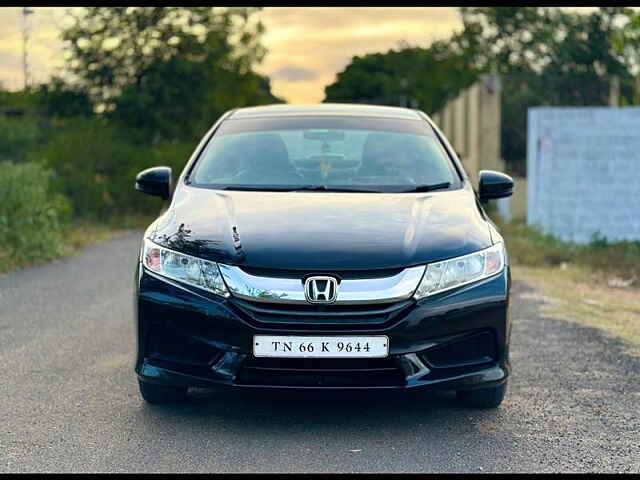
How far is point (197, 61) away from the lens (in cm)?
2566

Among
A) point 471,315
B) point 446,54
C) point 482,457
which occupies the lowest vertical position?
point 446,54

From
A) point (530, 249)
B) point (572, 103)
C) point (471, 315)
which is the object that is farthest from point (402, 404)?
point (572, 103)

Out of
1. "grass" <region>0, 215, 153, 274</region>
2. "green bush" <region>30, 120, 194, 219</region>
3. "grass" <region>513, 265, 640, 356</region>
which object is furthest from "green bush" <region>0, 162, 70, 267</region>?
"green bush" <region>30, 120, 194, 219</region>

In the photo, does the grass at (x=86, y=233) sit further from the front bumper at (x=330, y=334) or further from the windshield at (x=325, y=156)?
the front bumper at (x=330, y=334)

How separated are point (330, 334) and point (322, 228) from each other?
63 centimetres

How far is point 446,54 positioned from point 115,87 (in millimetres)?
32209

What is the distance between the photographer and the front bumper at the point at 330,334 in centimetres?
503

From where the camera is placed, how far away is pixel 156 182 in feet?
22.0

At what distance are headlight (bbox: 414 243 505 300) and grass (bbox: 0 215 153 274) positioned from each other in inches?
305

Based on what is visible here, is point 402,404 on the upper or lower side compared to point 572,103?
upper

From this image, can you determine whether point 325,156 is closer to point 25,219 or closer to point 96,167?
point 25,219

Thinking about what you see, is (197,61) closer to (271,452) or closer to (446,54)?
(271,452)

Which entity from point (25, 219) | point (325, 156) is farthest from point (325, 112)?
point (25, 219)

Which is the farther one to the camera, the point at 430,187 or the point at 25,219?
the point at 25,219
